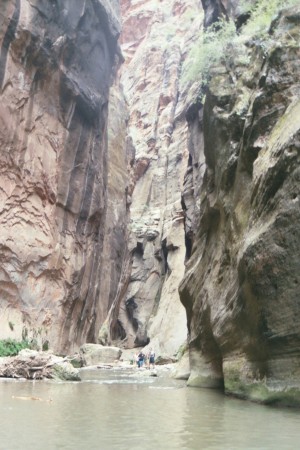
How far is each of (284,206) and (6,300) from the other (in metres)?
23.4

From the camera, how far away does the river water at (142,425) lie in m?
5.65

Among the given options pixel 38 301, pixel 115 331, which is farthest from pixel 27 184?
pixel 115 331

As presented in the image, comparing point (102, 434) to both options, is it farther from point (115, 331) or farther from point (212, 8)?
point (115, 331)

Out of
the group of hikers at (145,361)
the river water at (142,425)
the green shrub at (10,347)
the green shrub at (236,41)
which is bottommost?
the river water at (142,425)

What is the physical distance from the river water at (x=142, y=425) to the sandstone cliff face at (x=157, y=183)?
3453 cm

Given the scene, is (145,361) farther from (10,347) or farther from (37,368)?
(37,368)

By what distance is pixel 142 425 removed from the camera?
7137 millimetres

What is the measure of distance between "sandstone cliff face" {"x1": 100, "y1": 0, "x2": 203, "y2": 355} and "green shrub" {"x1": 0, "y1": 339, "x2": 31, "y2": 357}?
1954 cm

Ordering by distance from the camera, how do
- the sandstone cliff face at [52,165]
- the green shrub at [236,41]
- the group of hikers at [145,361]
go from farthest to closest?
the group of hikers at [145,361], the sandstone cliff face at [52,165], the green shrub at [236,41]

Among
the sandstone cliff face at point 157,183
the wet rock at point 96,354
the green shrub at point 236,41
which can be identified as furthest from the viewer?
the sandstone cliff face at point 157,183

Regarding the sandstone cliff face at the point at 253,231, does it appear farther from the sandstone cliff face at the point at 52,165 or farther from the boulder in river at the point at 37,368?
the sandstone cliff face at the point at 52,165

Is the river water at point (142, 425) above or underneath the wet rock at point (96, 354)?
underneath

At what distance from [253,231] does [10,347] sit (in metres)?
18.0

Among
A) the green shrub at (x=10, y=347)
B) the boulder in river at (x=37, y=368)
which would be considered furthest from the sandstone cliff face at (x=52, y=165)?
the boulder in river at (x=37, y=368)
